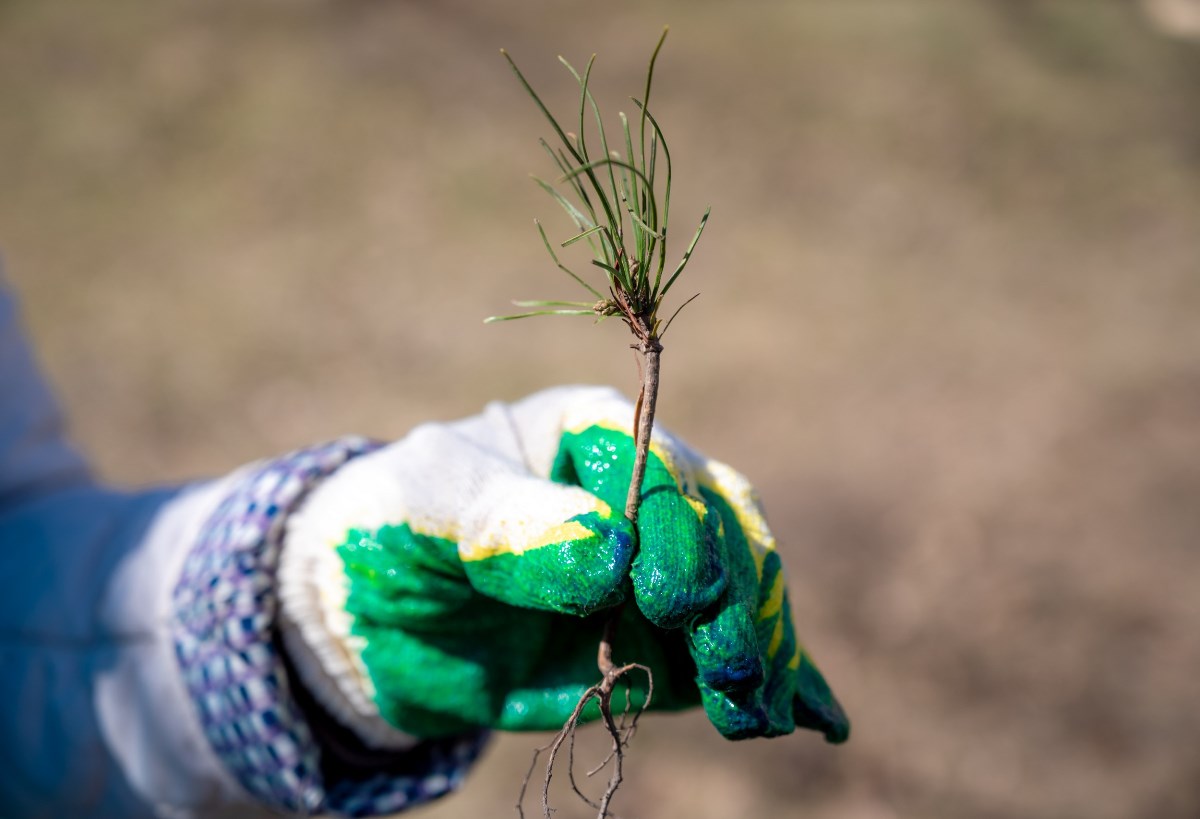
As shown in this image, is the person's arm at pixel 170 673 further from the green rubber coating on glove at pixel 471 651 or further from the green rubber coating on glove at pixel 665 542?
the green rubber coating on glove at pixel 665 542

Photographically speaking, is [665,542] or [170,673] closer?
[665,542]

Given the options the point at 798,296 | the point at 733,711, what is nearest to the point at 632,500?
the point at 733,711

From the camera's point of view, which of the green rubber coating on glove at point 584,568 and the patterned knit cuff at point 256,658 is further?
the patterned knit cuff at point 256,658

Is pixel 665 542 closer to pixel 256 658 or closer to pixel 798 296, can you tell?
pixel 256 658

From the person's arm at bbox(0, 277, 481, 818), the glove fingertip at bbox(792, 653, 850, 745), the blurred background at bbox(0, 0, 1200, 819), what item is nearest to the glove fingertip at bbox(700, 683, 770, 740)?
the glove fingertip at bbox(792, 653, 850, 745)

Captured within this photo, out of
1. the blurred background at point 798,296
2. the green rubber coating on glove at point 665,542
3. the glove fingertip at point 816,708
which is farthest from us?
the blurred background at point 798,296

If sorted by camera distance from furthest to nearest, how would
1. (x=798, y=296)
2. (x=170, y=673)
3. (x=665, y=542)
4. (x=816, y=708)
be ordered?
(x=798, y=296) → (x=170, y=673) → (x=816, y=708) → (x=665, y=542)

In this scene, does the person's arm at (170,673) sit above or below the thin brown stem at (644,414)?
below

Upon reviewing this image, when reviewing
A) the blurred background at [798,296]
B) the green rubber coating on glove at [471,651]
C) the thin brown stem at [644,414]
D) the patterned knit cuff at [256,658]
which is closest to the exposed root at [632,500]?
the thin brown stem at [644,414]
